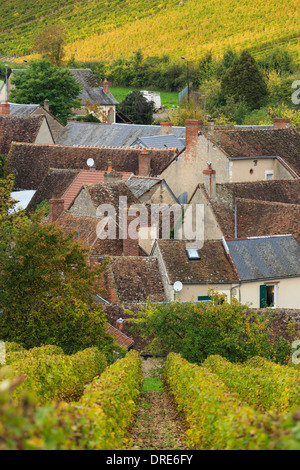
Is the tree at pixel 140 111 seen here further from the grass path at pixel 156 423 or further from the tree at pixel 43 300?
the grass path at pixel 156 423

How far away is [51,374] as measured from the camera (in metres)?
16.0

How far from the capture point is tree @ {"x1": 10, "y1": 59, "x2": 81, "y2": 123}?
8062 centimetres

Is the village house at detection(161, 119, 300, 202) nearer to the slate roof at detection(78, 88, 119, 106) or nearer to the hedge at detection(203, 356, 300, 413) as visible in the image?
the hedge at detection(203, 356, 300, 413)

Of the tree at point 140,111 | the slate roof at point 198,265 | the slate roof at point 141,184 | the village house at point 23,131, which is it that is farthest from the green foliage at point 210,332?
the tree at point 140,111

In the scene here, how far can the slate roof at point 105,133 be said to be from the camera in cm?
6662

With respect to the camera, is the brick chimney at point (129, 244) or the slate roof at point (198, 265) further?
the brick chimney at point (129, 244)

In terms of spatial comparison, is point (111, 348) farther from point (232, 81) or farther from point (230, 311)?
point (232, 81)

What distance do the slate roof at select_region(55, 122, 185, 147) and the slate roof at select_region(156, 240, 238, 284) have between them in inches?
1210

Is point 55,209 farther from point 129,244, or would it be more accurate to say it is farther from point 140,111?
point 140,111

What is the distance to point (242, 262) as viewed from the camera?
34.9 m

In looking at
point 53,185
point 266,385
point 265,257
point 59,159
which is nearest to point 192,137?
point 53,185

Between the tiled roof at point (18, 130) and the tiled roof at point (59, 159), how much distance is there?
154 inches

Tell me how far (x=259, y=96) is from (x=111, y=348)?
63.7 metres
